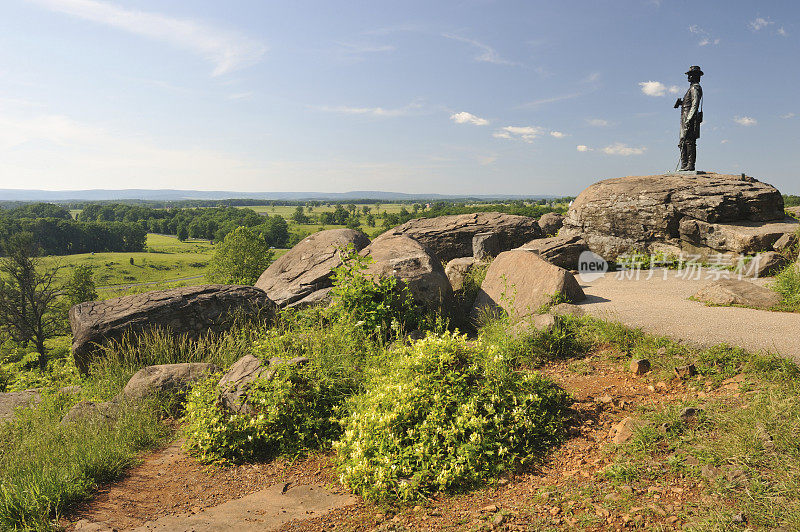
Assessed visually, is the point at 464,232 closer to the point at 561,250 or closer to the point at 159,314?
the point at 561,250

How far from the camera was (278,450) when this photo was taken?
5176mm

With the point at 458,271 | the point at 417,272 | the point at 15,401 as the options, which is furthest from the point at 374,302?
the point at 15,401

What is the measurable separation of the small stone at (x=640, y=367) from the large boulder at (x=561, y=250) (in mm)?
8079

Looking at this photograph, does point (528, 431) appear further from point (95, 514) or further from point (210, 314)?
point (210, 314)

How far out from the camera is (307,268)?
1175cm

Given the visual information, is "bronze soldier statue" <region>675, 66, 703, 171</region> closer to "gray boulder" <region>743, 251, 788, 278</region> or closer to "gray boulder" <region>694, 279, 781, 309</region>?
"gray boulder" <region>743, 251, 788, 278</region>

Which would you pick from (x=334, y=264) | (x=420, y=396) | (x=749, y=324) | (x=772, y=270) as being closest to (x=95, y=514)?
(x=420, y=396)

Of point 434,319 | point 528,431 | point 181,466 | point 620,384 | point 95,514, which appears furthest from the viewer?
point 434,319

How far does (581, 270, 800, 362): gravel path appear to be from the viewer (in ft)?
20.3

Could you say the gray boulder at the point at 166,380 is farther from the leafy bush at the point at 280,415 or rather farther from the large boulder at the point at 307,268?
the large boulder at the point at 307,268

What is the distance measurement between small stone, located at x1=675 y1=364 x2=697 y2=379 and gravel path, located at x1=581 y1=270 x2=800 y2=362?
0.95 m

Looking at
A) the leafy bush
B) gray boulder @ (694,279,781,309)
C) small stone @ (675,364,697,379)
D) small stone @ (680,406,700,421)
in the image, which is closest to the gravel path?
gray boulder @ (694,279,781,309)

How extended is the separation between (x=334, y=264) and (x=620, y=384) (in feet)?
23.9

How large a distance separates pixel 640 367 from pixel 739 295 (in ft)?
14.8
